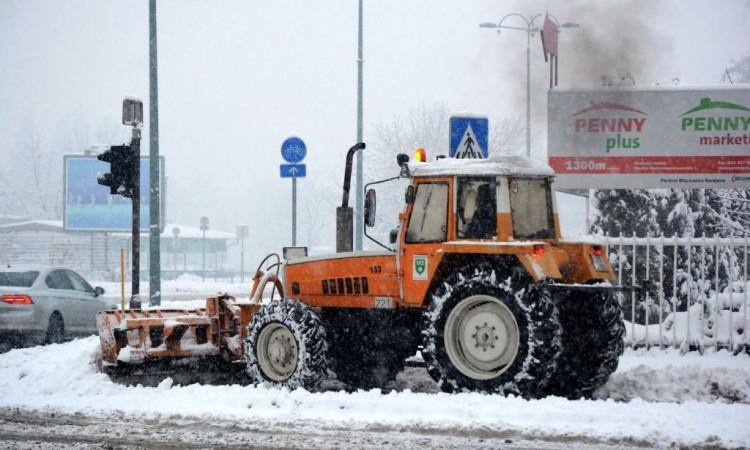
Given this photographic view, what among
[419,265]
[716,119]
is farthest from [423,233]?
[716,119]

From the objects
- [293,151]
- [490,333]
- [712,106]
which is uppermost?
[712,106]

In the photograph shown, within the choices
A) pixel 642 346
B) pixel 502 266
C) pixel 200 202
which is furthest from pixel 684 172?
pixel 200 202

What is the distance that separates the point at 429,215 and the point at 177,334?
3.21 m

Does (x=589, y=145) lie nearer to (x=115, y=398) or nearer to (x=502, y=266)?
(x=502, y=266)

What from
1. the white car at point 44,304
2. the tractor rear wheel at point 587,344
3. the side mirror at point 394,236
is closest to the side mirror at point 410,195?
the side mirror at point 394,236

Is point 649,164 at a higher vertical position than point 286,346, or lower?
higher

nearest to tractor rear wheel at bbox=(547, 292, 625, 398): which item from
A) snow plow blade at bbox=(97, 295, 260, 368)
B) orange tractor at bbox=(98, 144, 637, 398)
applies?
orange tractor at bbox=(98, 144, 637, 398)

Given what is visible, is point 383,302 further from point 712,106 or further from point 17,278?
point 712,106

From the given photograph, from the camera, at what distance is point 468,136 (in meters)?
12.5

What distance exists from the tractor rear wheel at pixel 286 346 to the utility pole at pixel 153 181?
7546 mm

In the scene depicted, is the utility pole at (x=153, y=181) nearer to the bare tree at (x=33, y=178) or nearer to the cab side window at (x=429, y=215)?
the cab side window at (x=429, y=215)

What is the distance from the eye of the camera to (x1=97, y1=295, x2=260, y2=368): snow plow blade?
33.5 ft

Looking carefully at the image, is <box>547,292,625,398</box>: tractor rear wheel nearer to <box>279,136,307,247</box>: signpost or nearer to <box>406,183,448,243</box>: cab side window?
<box>406,183,448,243</box>: cab side window

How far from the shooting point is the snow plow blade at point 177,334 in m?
10.2
